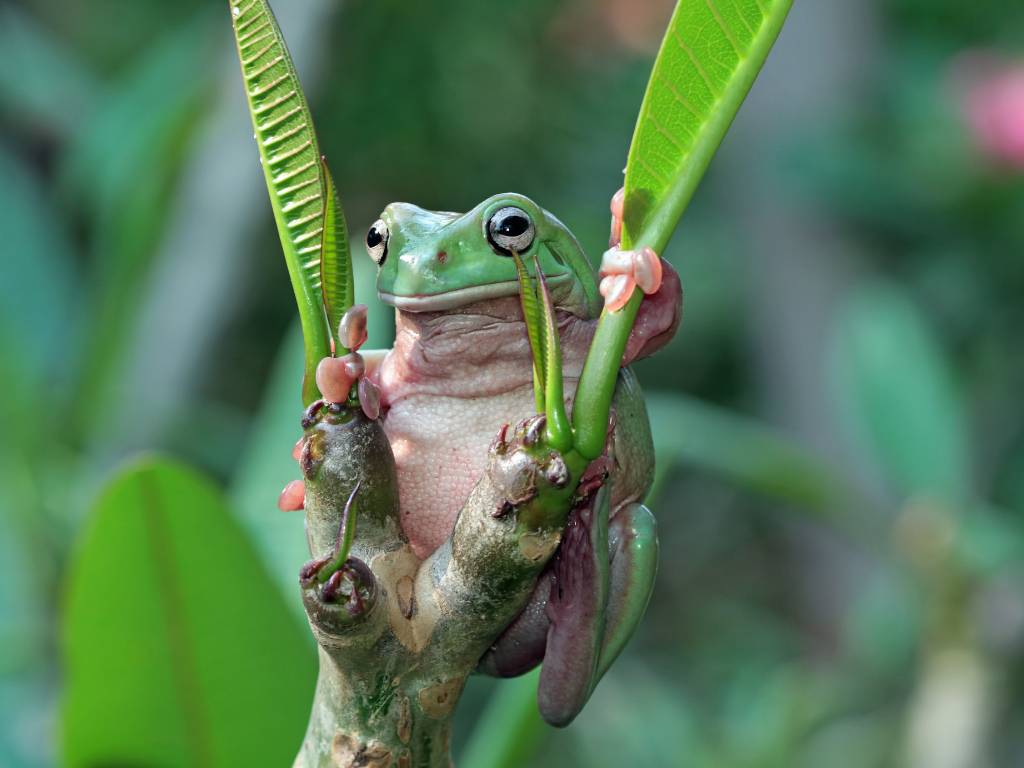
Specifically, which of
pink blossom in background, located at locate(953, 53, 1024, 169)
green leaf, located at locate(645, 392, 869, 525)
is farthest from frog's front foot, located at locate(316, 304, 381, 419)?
pink blossom in background, located at locate(953, 53, 1024, 169)

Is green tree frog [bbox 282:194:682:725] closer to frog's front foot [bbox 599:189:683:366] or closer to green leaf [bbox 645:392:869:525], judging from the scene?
frog's front foot [bbox 599:189:683:366]

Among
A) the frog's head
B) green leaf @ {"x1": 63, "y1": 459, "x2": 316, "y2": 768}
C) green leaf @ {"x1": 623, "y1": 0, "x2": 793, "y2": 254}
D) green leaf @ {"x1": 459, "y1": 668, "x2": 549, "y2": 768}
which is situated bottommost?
green leaf @ {"x1": 459, "y1": 668, "x2": 549, "y2": 768}

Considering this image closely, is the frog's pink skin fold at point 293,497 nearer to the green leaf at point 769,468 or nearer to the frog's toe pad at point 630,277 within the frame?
the frog's toe pad at point 630,277

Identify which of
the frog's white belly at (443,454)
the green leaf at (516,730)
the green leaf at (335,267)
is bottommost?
the green leaf at (516,730)

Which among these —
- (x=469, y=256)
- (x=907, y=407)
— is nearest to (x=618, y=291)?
(x=469, y=256)

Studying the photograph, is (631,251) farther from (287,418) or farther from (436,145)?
(436,145)

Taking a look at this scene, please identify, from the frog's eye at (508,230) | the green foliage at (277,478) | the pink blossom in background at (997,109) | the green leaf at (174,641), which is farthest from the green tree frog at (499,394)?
the pink blossom in background at (997,109)

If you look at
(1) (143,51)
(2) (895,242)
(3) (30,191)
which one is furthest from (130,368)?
(2) (895,242)
